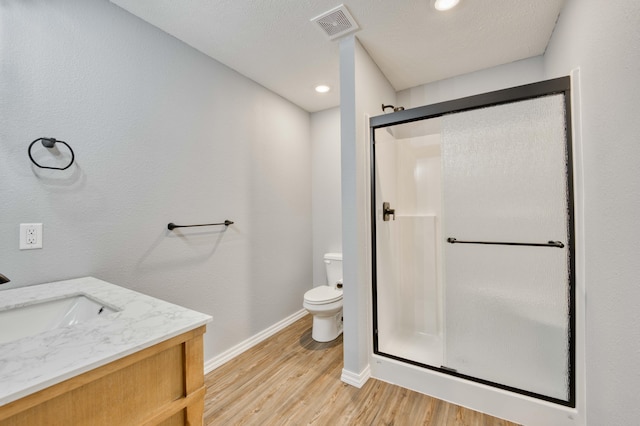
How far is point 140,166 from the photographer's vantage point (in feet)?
5.45

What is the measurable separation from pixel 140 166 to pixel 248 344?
161 cm

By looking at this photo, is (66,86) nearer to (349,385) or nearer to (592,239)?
(349,385)

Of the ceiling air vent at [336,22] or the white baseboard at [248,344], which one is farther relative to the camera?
the white baseboard at [248,344]

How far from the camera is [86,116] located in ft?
4.72

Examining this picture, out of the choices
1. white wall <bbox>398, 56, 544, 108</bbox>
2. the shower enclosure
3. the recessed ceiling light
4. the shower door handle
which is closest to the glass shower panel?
the shower enclosure

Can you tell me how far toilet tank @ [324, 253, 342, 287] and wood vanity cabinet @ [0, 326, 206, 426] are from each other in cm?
209

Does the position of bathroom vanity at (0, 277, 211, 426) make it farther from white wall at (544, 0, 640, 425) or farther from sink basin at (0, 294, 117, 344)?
white wall at (544, 0, 640, 425)

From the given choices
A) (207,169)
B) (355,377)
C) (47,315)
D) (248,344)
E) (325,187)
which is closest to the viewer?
(47,315)

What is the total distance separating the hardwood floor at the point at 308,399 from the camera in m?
1.53

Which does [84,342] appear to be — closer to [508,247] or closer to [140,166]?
[140,166]

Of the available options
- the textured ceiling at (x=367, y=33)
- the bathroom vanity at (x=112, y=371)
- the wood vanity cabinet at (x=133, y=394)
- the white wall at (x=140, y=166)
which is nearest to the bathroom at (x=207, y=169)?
the white wall at (x=140, y=166)

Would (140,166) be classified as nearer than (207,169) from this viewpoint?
Yes

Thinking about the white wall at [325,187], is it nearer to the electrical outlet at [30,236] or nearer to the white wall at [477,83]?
the white wall at [477,83]

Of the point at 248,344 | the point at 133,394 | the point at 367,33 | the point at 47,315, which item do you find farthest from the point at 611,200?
the point at 248,344
